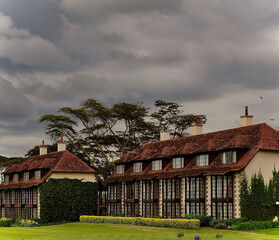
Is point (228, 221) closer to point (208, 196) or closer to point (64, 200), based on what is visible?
point (208, 196)

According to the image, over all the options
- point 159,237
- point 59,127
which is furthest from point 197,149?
point 59,127

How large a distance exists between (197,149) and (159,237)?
49.4ft

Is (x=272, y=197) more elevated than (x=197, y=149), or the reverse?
(x=197, y=149)

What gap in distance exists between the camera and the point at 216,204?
47656 millimetres

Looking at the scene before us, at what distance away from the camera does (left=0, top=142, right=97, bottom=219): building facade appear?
66.8 metres

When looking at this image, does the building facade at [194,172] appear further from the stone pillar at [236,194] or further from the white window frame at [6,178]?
the white window frame at [6,178]

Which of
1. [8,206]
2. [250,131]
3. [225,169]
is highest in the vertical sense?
[250,131]

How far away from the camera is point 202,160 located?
50812 millimetres

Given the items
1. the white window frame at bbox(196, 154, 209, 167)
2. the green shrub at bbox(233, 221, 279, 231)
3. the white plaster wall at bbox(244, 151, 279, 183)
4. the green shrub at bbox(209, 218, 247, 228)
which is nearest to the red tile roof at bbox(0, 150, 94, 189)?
the white window frame at bbox(196, 154, 209, 167)

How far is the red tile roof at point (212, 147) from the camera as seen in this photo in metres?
46.8

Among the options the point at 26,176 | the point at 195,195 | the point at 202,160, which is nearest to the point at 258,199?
the point at 195,195

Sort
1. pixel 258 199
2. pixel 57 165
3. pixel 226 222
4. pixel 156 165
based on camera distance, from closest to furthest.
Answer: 1. pixel 226 222
2. pixel 258 199
3. pixel 156 165
4. pixel 57 165

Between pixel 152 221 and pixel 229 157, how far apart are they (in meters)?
8.85

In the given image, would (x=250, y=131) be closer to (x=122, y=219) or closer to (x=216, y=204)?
(x=216, y=204)
